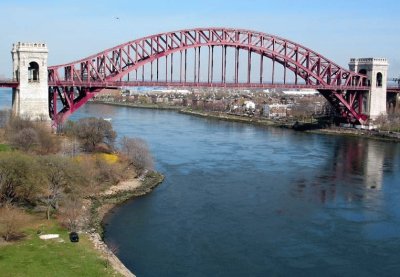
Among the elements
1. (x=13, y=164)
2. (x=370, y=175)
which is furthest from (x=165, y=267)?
(x=370, y=175)

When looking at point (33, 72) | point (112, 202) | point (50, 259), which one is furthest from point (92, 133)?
point (50, 259)

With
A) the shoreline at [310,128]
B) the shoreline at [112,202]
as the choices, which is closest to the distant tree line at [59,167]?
the shoreline at [112,202]

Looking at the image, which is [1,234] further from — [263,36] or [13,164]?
[263,36]

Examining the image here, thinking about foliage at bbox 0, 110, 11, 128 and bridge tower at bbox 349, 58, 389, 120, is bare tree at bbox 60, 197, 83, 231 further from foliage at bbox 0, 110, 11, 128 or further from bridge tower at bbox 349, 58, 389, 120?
A: bridge tower at bbox 349, 58, 389, 120

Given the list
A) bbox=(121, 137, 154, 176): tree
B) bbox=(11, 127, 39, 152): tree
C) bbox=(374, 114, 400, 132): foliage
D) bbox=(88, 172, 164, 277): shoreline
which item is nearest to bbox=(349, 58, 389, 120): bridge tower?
bbox=(374, 114, 400, 132): foliage

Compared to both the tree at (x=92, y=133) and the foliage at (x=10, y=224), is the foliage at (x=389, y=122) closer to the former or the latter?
the tree at (x=92, y=133)

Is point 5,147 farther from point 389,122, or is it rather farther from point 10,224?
point 389,122

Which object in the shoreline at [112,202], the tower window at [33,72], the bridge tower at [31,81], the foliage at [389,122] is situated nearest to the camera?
the shoreline at [112,202]

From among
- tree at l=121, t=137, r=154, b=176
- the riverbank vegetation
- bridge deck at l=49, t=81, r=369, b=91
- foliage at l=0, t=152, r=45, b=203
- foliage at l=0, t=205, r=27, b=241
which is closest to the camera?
the riverbank vegetation
